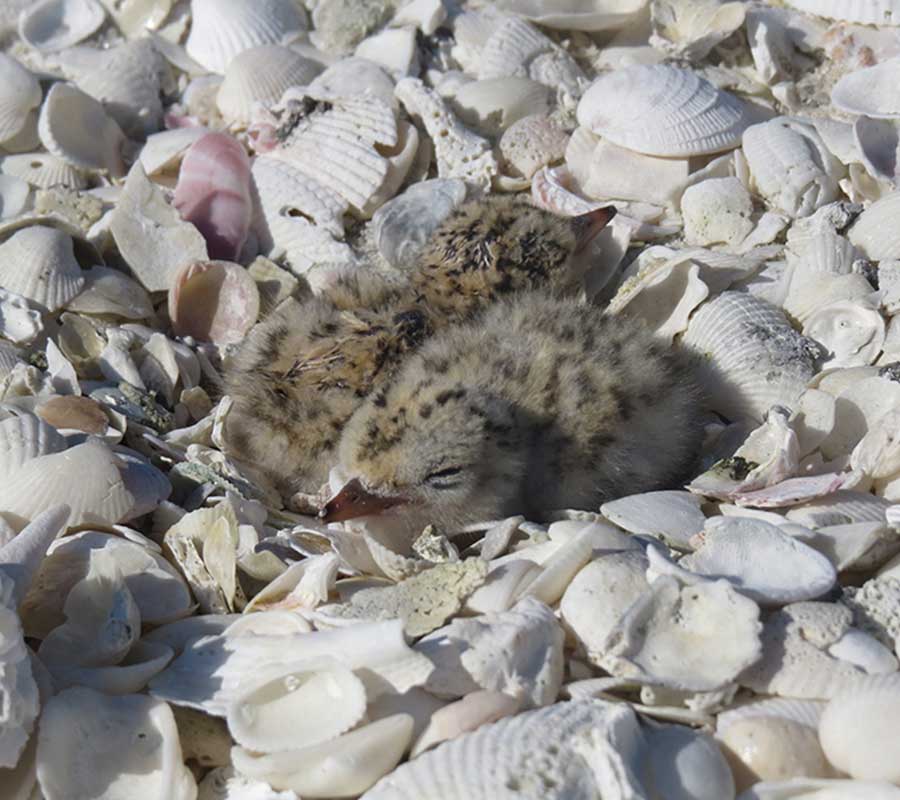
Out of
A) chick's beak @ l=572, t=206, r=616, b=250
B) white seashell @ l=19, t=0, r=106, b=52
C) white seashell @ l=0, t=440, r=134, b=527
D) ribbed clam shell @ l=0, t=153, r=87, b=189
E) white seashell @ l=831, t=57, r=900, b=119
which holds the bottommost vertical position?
ribbed clam shell @ l=0, t=153, r=87, b=189

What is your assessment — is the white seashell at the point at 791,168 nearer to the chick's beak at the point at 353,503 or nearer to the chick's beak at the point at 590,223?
the chick's beak at the point at 590,223

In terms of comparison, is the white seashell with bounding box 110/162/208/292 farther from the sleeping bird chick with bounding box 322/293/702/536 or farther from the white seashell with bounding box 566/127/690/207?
the white seashell with bounding box 566/127/690/207

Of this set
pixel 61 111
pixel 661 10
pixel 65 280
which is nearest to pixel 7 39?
pixel 61 111

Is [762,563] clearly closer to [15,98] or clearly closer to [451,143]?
[451,143]

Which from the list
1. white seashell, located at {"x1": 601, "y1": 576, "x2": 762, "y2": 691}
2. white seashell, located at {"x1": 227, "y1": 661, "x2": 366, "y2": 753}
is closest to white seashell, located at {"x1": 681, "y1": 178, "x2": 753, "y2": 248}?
white seashell, located at {"x1": 601, "y1": 576, "x2": 762, "y2": 691}

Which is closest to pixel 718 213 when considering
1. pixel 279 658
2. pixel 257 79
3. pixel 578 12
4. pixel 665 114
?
pixel 665 114
